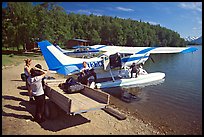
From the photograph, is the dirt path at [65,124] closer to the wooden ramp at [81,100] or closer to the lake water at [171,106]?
the wooden ramp at [81,100]

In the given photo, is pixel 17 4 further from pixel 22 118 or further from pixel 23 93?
Result: pixel 22 118

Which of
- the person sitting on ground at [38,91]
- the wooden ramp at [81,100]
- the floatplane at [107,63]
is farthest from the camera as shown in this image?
the floatplane at [107,63]

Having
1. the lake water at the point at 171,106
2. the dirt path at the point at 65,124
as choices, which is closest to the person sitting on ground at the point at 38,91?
the dirt path at the point at 65,124

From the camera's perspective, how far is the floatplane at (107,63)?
1230 cm

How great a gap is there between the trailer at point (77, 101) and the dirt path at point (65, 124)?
473mm

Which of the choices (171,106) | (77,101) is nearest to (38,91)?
Result: (77,101)

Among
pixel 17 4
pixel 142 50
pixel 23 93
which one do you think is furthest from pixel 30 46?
pixel 23 93

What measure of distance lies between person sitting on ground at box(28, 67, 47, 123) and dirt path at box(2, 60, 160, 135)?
24 centimetres

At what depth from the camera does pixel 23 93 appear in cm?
885

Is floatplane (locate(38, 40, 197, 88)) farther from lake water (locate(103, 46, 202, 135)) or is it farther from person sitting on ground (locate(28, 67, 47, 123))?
person sitting on ground (locate(28, 67, 47, 123))

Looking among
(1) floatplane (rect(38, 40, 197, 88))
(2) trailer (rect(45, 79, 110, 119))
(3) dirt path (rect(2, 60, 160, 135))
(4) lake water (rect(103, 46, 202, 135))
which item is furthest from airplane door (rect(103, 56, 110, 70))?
(2) trailer (rect(45, 79, 110, 119))

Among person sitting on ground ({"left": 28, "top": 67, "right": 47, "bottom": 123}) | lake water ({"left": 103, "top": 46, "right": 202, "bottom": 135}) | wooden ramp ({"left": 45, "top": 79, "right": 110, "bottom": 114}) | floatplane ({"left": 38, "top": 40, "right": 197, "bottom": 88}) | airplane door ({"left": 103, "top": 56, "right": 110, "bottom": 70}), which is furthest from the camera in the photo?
airplane door ({"left": 103, "top": 56, "right": 110, "bottom": 70})

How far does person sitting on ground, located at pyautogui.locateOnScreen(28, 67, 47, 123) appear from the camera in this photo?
18.9ft

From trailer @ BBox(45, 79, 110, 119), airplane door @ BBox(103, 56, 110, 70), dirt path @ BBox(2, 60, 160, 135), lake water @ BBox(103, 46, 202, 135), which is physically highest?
airplane door @ BBox(103, 56, 110, 70)
